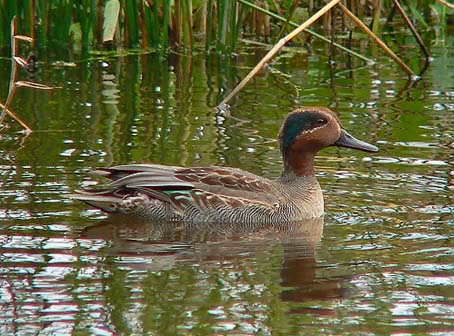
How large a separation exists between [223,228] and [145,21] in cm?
568

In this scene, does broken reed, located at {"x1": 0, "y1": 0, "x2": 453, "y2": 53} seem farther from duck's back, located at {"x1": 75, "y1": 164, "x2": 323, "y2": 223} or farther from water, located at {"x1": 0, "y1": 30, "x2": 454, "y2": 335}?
duck's back, located at {"x1": 75, "y1": 164, "x2": 323, "y2": 223}

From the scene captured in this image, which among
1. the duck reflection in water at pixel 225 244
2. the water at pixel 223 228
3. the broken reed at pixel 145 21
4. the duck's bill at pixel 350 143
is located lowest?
the duck reflection in water at pixel 225 244

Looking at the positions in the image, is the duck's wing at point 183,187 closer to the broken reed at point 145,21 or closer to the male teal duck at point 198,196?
the male teal duck at point 198,196

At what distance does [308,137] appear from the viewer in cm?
916

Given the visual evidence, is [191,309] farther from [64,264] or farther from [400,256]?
[400,256]

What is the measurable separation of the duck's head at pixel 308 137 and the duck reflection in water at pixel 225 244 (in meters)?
0.63

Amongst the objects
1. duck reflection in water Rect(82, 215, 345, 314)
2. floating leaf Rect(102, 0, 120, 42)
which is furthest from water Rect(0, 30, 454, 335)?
floating leaf Rect(102, 0, 120, 42)

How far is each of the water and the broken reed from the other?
0.42m

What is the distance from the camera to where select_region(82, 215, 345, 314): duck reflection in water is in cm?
708

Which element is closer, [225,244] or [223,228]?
[225,244]

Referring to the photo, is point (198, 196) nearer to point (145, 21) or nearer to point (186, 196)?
point (186, 196)

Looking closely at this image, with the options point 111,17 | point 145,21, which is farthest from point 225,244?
point 145,21

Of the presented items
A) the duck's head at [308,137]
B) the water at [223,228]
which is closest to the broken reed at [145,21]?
the water at [223,228]

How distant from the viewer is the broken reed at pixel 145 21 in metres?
13.3
